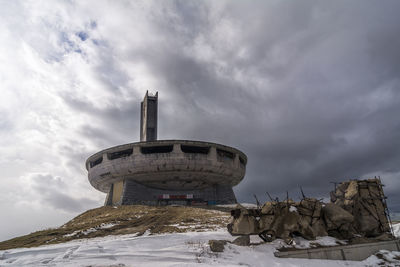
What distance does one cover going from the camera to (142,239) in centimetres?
1293

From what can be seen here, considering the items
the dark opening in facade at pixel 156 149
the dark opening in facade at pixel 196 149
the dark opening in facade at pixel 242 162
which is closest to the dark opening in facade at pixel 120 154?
the dark opening in facade at pixel 156 149

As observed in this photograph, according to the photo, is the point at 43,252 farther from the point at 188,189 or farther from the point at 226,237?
the point at 188,189

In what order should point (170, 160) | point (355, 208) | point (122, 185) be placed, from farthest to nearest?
point (122, 185) < point (170, 160) < point (355, 208)

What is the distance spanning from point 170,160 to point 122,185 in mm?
8640

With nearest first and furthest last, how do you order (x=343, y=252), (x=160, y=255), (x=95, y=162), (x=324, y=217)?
(x=160, y=255) → (x=343, y=252) → (x=324, y=217) → (x=95, y=162)

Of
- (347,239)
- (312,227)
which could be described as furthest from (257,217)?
(347,239)

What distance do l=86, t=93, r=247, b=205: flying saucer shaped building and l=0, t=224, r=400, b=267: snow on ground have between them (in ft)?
80.3

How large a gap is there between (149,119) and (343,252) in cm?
4236

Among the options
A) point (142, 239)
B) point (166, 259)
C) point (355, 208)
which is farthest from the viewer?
point (355, 208)

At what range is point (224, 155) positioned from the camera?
41.8m

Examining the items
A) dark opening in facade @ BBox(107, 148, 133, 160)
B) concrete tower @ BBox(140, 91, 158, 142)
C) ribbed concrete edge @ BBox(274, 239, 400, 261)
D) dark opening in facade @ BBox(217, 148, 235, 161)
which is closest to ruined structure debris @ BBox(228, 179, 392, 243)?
ribbed concrete edge @ BBox(274, 239, 400, 261)

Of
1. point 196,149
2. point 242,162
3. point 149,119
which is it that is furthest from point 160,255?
point 149,119

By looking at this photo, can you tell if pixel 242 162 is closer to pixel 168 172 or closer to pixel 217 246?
pixel 168 172

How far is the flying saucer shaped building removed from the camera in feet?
122
